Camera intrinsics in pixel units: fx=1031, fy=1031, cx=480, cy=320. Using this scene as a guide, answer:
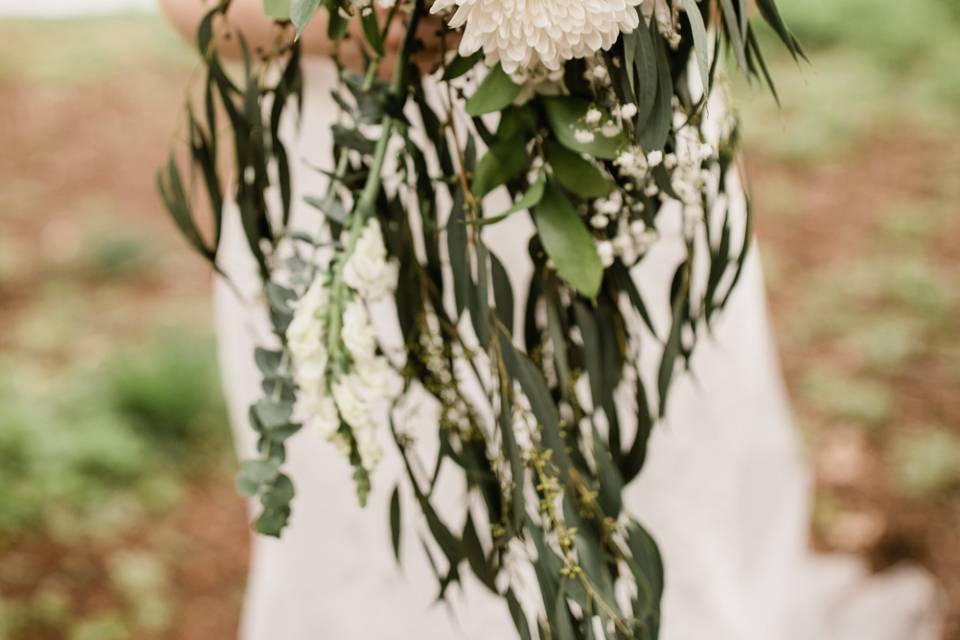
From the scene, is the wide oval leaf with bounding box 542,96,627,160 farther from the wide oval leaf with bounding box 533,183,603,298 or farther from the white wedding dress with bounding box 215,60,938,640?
the white wedding dress with bounding box 215,60,938,640

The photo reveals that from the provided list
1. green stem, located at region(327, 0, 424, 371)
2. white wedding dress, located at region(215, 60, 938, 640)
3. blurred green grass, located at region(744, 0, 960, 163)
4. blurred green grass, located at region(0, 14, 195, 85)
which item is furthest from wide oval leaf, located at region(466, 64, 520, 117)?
blurred green grass, located at region(0, 14, 195, 85)

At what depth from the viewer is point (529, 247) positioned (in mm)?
917

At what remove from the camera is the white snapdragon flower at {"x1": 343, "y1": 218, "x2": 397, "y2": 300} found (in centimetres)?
88

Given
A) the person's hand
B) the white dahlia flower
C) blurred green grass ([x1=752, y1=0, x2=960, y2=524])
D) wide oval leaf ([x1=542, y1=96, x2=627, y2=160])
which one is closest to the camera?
the white dahlia flower

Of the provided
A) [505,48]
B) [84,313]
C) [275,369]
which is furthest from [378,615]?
[84,313]

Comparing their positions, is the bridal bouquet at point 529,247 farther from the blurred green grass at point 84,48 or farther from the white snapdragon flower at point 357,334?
the blurred green grass at point 84,48

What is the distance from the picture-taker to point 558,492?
875 mm

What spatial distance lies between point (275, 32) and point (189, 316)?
2.33 metres

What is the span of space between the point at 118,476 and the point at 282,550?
1.38 metres

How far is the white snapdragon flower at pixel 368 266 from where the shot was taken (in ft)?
2.87

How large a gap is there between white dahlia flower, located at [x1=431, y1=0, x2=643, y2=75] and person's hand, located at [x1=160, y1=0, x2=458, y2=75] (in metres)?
0.27

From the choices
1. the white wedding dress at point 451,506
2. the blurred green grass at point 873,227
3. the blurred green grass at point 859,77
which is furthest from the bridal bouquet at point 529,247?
the blurred green grass at point 859,77

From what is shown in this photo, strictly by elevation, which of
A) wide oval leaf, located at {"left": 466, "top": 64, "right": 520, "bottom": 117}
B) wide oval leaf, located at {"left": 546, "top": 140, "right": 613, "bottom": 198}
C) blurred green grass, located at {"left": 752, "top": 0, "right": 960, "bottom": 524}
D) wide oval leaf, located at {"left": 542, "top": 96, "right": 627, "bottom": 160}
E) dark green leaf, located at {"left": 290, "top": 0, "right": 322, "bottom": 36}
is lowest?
blurred green grass, located at {"left": 752, "top": 0, "right": 960, "bottom": 524}

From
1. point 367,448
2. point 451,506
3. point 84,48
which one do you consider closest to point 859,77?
point 84,48
